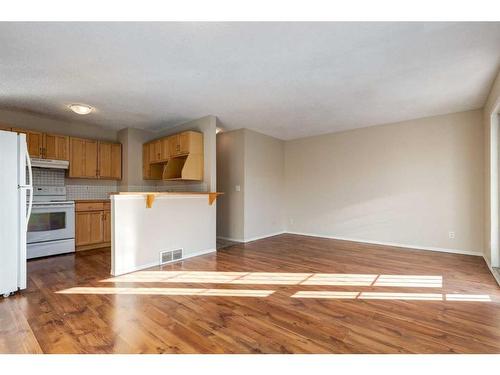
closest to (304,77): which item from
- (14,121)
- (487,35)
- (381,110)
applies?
(487,35)

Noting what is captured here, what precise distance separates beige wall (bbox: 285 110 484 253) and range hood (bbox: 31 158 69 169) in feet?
15.7

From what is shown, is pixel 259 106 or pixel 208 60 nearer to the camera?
pixel 208 60

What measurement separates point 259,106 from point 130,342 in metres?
3.41

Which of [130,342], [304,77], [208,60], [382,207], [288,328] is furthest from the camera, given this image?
[382,207]

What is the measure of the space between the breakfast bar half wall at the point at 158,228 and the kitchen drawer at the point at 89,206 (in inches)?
69.1

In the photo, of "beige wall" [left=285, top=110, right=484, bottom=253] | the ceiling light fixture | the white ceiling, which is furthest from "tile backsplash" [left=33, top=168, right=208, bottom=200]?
"beige wall" [left=285, top=110, right=484, bottom=253]

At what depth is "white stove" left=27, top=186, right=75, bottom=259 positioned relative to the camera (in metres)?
3.83

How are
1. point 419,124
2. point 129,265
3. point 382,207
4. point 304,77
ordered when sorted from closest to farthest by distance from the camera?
1. point 304,77
2. point 129,265
3. point 419,124
4. point 382,207

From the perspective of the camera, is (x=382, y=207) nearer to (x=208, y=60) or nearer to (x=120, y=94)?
(x=208, y=60)

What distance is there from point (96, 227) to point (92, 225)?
8 cm

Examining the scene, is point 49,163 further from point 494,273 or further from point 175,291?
point 494,273

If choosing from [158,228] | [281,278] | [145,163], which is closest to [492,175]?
[281,278]

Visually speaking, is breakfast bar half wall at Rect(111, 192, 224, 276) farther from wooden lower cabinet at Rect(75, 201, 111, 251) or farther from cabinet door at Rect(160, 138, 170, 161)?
wooden lower cabinet at Rect(75, 201, 111, 251)

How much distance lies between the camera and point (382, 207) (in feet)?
16.1
